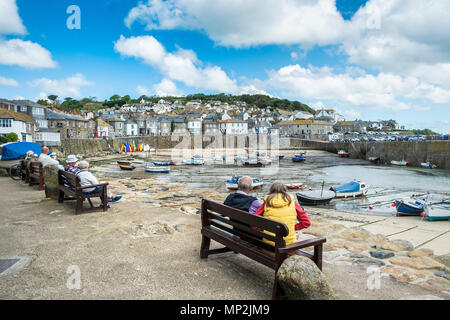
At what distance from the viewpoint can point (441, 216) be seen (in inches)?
541

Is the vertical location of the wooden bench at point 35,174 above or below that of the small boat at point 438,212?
above

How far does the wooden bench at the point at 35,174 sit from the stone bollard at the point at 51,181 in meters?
2.01

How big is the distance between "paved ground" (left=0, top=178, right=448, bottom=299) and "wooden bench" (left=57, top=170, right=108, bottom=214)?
430 mm

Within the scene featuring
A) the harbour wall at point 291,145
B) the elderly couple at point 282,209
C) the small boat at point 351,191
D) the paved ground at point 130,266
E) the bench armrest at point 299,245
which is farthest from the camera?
the harbour wall at point 291,145

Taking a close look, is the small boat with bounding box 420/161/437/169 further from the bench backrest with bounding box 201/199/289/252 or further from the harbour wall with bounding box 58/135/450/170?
the bench backrest with bounding box 201/199/289/252

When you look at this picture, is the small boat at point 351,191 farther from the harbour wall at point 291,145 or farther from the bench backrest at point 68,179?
the harbour wall at point 291,145

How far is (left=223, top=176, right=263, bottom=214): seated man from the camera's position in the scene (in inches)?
191

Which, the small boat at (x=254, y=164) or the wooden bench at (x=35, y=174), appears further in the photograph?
the small boat at (x=254, y=164)

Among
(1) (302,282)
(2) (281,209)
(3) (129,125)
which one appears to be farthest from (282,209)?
(3) (129,125)

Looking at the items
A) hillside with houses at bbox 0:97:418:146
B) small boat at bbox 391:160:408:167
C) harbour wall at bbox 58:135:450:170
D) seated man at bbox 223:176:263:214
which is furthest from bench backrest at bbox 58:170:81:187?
small boat at bbox 391:160:408:167

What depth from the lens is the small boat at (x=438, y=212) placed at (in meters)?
13.8

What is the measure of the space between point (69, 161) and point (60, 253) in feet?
17.2

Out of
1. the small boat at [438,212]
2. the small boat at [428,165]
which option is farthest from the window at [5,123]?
the small boat at [428,165]

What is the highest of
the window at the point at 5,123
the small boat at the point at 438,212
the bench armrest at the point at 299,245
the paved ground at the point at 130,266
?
the window at the point at 5,123
